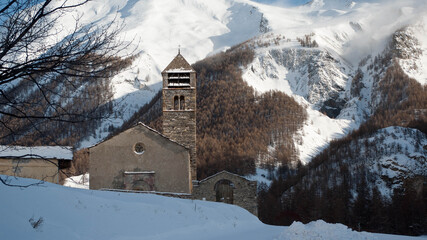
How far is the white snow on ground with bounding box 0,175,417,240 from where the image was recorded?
24.4ft

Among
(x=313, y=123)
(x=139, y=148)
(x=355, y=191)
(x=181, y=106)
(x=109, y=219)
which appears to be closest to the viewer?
(x=109, y=219)

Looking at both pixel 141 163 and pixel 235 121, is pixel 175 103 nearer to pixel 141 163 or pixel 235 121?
pixel 141 163

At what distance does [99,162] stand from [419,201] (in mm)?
50336

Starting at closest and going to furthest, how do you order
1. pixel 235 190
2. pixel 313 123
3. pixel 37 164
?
pixel 37 164, pixel 235 190, pixel 313 123

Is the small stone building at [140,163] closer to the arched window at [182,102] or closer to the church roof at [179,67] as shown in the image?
the arched window at [182,102]

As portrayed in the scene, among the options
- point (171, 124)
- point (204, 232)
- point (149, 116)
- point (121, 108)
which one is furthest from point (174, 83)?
point (149, 116)

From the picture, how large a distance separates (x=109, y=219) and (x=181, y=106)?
21960 mm

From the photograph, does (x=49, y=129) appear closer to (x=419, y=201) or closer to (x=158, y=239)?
(x=158, y=239)

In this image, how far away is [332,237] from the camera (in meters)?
9.91

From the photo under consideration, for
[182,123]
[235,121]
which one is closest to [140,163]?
[182,123]

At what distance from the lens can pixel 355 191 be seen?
81.3m

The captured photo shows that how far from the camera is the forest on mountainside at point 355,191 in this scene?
56803 millimetres

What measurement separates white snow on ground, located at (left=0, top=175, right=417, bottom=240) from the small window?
11.8 metres

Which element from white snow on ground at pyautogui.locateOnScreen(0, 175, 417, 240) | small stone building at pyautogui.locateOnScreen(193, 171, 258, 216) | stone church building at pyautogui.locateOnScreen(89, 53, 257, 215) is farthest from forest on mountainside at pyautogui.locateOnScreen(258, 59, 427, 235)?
white snow on ground at pyautogui.locateOnScreen(0, 175, 417, 240)
